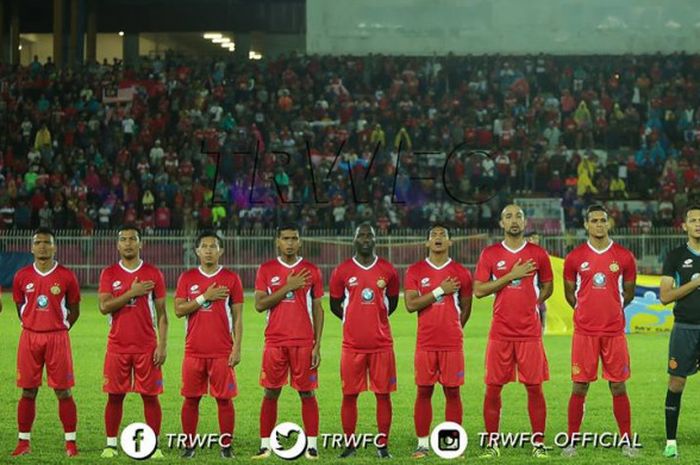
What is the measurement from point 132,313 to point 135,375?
1.76 feet

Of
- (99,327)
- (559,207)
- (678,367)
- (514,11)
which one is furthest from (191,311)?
(514,11)

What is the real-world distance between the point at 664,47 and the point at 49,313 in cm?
3317

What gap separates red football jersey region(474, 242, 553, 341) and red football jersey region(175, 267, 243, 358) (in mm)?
2193

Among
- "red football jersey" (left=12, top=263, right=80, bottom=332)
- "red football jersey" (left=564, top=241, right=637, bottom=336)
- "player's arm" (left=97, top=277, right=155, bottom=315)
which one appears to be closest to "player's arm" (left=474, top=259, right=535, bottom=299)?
"red football jersey" (left=564, top=241, right=637, bottom=336)

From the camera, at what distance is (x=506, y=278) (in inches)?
504

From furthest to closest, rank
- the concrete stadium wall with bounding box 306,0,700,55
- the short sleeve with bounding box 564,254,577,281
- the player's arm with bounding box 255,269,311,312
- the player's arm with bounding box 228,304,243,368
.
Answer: the concrete stadium wall with bounding box 306,0,700,55
the short sleeve with bounding box 564,254,577,281
the player's arm with bounding box 255,269,311,312
the player's arm with bounding box 228,304,243,368

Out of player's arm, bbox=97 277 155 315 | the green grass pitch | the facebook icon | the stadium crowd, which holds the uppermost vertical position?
the stadium crowd

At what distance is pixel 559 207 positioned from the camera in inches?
1474

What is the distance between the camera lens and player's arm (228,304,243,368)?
12703 mm

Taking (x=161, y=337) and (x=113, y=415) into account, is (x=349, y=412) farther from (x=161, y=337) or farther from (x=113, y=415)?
(x=113, y=415)

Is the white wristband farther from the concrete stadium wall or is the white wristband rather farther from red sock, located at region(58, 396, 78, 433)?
the concrete stadium wall

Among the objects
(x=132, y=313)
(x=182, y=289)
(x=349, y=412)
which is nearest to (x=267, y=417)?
(x=349, y=412)

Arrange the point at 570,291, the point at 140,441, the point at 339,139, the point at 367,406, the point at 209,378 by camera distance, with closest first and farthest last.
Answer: the point at 140,441 → the point at 209,378 → the point at 570,291 → the point at 367,406 → the point at 339,139

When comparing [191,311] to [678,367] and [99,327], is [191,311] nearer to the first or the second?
[678,367]
